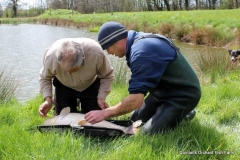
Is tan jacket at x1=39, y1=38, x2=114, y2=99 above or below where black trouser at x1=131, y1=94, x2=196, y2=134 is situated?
above

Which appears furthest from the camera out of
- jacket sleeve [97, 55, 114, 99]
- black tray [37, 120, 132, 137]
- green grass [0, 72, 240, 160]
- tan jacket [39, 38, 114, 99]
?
jacket sleeve [97, 55, 114, 99]

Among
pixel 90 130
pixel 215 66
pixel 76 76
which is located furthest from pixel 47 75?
pixel 215 66

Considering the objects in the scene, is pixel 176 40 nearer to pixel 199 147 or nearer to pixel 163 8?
pixel 199 147

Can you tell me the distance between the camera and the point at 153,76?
2443 millimetres

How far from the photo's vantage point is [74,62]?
2824mm

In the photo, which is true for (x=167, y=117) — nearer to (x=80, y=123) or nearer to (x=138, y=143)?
(x=138, y=143)

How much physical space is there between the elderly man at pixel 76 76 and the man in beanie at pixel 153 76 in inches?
16.6

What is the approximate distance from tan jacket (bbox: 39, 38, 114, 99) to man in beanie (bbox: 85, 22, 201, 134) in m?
0.59

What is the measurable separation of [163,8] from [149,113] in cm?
4368

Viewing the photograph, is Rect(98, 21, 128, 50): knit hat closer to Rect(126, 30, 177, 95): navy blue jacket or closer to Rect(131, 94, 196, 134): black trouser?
Rect(126, 30, 177, 95): navy blue jacket

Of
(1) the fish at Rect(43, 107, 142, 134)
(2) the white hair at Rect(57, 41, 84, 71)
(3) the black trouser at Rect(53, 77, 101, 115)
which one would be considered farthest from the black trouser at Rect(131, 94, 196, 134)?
(3) the black trouser at Rect(53, 77, 101, 115)

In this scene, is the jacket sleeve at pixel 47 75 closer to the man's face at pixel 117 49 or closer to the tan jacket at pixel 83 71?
the tan jacket at pixel 83 71

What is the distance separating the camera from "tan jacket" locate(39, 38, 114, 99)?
10.6ft

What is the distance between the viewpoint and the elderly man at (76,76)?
2.87m
